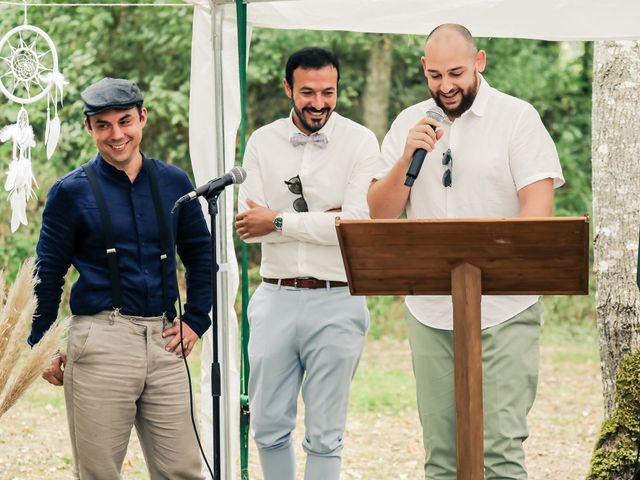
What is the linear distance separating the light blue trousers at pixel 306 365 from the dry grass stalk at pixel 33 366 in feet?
3.84

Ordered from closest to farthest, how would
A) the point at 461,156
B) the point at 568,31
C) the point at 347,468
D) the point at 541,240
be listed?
1. the point at 541,240
2. the point at 461,156
3. the point at 568,31
4. the point at 347,468

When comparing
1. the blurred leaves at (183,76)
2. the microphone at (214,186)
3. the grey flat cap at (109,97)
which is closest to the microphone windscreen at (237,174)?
the microphone at (214,186)

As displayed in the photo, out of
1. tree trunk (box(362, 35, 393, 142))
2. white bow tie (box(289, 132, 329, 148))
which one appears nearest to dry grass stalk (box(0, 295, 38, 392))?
white bow tie (box(289, 132, 329, 148))

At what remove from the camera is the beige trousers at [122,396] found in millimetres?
4133

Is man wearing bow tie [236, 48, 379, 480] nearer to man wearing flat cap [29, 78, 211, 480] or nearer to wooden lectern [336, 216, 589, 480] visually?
man wearing flat cap [29, 78, 211, 480]

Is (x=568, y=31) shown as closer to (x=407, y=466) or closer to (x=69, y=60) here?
(x=407, y=466)

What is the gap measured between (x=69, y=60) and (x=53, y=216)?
803 centimetres

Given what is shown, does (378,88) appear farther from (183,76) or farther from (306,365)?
(306,365)

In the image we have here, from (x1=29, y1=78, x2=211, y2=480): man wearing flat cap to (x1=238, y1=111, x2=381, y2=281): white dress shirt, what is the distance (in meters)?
0.56

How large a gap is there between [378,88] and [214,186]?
9.75 meters

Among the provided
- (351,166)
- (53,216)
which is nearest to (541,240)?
(351,166)

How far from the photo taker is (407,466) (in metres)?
7.33

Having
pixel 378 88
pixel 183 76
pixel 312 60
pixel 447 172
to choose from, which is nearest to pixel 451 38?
pixel 447 172

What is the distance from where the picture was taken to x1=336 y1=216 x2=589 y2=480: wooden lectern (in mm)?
3201
